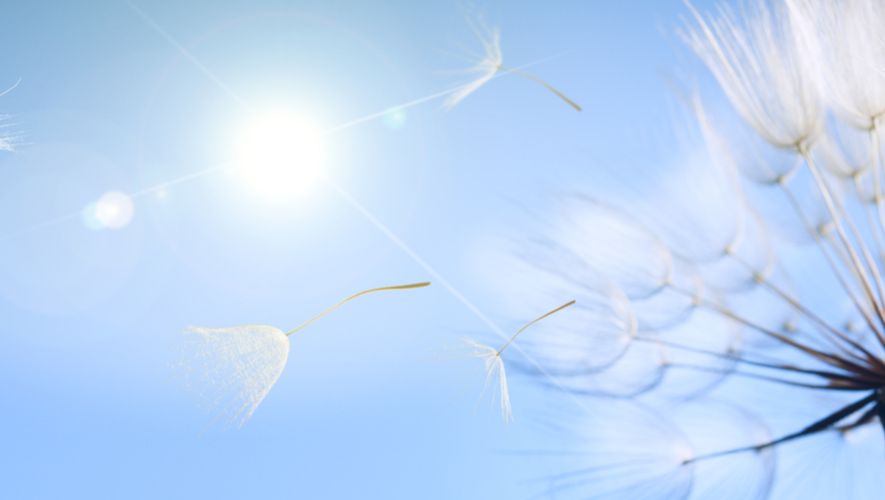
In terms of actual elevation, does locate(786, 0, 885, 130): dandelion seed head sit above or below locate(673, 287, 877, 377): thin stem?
above

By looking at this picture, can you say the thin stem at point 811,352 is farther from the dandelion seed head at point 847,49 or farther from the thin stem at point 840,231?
the dandelion seed head at point 847,49

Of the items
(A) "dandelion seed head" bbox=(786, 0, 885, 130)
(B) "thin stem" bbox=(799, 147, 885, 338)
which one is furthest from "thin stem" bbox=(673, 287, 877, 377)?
(A) "dandelion seed head" bbox=(786, 0, 885, 130)

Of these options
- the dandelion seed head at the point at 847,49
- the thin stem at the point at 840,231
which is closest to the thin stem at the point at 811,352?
the thin stem at the point at 840,231

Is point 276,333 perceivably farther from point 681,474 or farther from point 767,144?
point 767,144

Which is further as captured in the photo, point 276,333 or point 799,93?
point 799,93

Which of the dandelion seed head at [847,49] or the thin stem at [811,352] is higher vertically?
the dandelion seed head at [847,49]

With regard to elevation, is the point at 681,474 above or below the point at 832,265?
below

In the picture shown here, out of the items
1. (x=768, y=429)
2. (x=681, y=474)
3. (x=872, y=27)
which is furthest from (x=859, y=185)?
(x=681, y=474)

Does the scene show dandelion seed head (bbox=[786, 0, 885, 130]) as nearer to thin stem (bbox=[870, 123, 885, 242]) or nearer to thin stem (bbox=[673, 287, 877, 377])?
thin stem (bbox=[870, 123, 885, 242])

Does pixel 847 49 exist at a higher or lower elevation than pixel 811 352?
higher

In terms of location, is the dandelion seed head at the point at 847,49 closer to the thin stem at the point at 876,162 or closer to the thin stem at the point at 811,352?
the thin stem at the point at 876,162

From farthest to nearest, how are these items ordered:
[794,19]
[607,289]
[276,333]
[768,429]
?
[607,289] < [768,429] < [794,19] < [276,333]
